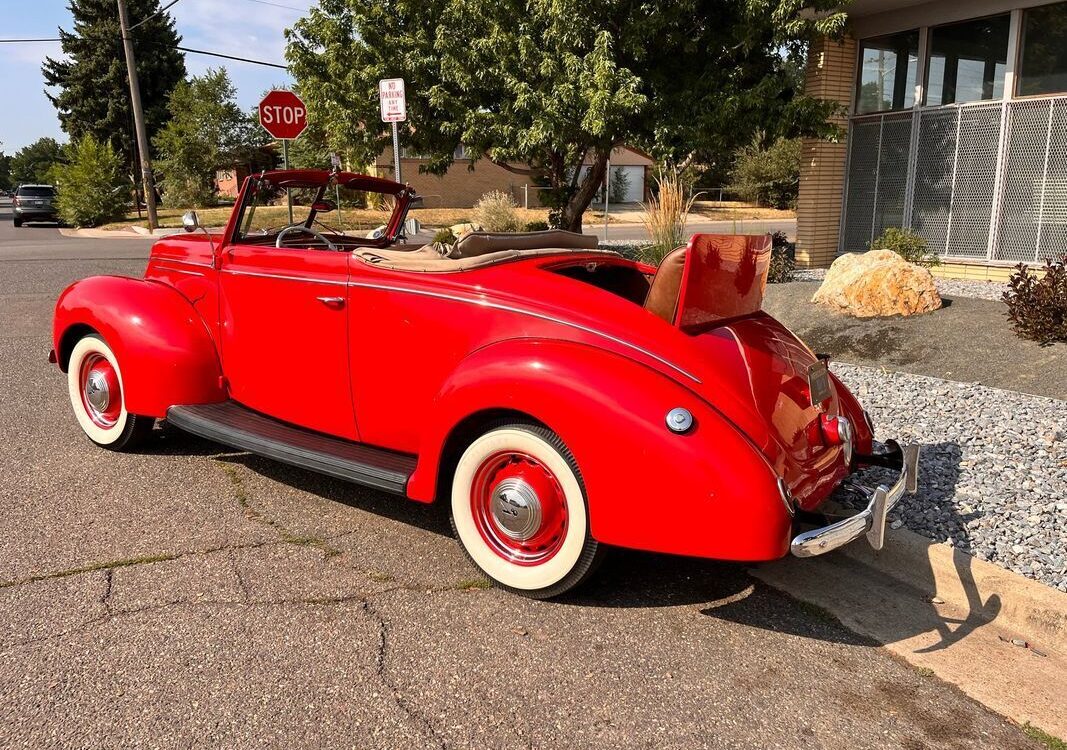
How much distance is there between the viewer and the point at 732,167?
40.8m

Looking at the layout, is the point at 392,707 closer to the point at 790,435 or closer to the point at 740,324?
the point at 790,435

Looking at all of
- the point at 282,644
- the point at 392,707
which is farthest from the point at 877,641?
the point at 282,644

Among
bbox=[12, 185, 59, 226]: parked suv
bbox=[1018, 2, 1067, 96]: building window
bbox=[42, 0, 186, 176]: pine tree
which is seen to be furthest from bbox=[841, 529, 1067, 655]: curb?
bbox=[42, 0, 186, 176]: pine tree

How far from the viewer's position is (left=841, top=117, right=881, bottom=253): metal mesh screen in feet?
36.8

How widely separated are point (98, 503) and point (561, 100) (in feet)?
29.8

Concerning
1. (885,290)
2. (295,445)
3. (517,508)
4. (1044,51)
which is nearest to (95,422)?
(295,445)

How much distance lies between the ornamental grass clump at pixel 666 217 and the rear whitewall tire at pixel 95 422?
694 centimetres

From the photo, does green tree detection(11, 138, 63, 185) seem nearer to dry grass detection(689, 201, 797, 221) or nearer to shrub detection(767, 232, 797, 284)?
dry grass detection(689, 201, 797, 221)

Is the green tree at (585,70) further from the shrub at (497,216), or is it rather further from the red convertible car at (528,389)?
the red convertible car at (528,389)

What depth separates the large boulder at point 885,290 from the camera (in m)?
7.41

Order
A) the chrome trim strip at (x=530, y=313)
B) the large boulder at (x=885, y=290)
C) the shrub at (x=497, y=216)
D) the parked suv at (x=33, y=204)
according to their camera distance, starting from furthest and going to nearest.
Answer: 1. the parked suv at (x=33, y=204)
2. the shrub at (x=497, y=216)
3. the large boulder at (x=885, y=290)
4. the chrome trim strip at (x=530, y=313)

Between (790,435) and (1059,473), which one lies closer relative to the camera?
(790,435)

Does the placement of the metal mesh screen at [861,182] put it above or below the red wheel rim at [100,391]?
above

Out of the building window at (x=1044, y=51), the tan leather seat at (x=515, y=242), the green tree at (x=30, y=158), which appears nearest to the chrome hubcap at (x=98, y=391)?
the tan leather seat at (x=515, y=242)
